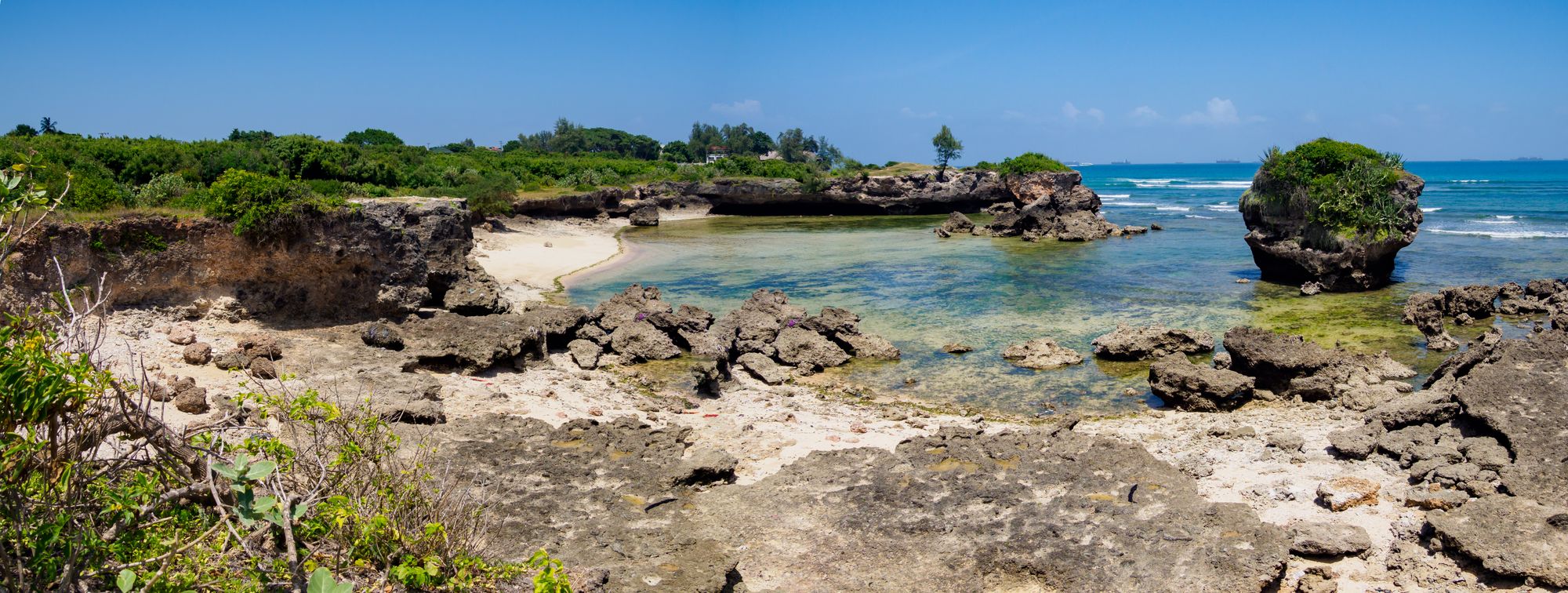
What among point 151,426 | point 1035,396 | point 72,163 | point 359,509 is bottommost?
point 1035,396

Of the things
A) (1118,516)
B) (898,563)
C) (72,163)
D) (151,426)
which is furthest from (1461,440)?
(72,163)

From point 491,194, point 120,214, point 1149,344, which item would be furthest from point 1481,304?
point 491,194

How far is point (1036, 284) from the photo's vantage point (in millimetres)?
30281

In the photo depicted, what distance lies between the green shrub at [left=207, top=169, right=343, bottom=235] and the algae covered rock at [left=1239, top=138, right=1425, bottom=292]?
2806 cm

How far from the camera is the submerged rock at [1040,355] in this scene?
18047 mm

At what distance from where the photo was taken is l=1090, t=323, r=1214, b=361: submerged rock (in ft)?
60.4

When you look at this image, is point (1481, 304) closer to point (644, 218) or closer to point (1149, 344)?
point (1149, 344)

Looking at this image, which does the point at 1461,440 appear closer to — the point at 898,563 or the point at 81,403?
the point at 898,563

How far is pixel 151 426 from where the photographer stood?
5.30 metres

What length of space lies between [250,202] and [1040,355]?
15.7m

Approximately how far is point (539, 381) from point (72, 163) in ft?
55.5

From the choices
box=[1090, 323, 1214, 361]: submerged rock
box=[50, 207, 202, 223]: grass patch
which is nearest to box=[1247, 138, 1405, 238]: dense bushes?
box=[1090, 323, 1214, 361]: submerged rock

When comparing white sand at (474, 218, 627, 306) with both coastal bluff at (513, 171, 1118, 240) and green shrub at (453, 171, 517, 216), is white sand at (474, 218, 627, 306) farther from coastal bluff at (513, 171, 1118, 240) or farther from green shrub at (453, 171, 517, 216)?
coastal bluff at (513, 171, 1118, 240)

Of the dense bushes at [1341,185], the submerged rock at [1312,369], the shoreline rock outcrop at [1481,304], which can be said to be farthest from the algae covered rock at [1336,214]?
the submerged rock at [1312,369]
